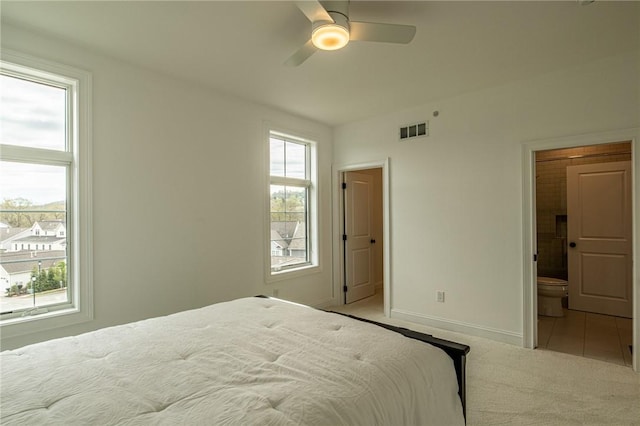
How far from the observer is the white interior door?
4828 mm

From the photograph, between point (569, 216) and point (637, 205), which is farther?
point (569, 216)

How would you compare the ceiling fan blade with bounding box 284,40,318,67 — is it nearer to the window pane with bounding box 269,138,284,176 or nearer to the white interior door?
the window pane with bounding box 269,138,284,176

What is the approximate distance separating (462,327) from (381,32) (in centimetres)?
316

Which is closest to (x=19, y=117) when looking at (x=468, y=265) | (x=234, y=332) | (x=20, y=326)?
(x=20, y=326)

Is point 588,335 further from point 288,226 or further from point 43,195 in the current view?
point 43,195

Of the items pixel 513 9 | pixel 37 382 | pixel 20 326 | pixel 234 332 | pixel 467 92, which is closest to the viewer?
pixel 37 382

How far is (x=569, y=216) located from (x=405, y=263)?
2456 mm

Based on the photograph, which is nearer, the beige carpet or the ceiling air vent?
the beige carpet

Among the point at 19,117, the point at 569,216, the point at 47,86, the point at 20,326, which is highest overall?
the point at 47,86

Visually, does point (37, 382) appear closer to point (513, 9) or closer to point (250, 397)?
point (250, 397)

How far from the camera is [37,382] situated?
117 cm

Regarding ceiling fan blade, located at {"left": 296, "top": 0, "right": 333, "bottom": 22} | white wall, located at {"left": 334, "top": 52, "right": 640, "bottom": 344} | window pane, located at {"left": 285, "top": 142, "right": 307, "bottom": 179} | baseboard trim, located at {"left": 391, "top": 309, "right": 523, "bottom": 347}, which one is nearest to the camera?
ceiling fan blade, located at {"left": 296, "top": 0, "right": 333, "bottom": 22}

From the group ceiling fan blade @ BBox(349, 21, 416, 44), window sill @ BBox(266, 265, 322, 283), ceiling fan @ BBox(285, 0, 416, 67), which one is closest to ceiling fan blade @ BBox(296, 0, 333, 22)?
ceiling fan @ BBox(285, 0, 416, 67)

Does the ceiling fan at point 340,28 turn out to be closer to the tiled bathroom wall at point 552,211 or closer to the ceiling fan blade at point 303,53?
the ceiling fan blade at point 303,53
